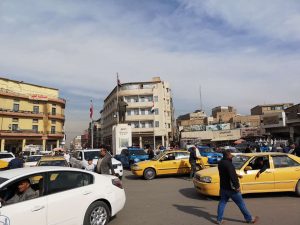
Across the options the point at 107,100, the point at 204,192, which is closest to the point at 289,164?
the point at 204,192

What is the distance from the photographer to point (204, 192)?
31.9 ft

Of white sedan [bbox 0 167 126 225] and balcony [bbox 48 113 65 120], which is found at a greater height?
balcony [bbox 48 113 65 120]

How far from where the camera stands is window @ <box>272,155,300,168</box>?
9984 mm

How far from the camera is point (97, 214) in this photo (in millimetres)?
6539

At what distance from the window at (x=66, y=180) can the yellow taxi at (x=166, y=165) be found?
926cm

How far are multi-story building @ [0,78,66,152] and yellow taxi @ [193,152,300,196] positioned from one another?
56976 millimetres

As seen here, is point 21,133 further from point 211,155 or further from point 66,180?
point 66,180

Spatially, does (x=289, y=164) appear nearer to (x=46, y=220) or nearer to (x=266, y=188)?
(x=266, y=188)

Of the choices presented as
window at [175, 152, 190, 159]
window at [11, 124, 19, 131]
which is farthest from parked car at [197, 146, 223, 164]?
window at [11, 124, 19, 131]

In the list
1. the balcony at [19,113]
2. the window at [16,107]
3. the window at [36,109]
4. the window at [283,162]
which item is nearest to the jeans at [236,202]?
the window at [283,162]

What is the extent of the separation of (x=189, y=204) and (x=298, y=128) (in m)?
54.0

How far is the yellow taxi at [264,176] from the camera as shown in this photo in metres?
9.59

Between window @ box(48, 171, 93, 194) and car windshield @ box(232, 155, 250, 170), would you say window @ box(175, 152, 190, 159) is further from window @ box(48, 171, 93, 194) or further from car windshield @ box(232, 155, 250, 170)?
window @ box(48, 171, 93, 194)

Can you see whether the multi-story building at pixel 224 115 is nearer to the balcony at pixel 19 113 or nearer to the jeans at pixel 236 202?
the balcony at pixel 19 113
